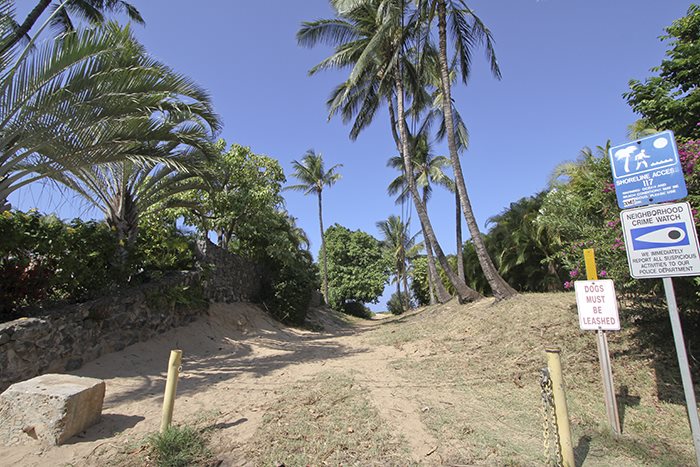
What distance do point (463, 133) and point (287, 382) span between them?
577 inches

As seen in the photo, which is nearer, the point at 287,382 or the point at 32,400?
the point at 32,400

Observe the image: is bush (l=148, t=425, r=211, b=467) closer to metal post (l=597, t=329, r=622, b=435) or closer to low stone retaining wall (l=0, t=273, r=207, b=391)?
low stone retaining wall (l=0, t=273, r=207, b=391)

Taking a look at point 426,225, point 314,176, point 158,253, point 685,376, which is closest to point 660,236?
point 685,376

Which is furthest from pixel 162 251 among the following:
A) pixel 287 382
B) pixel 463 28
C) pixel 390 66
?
pixel 463 28

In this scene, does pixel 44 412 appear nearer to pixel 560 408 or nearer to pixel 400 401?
pixel 400 401

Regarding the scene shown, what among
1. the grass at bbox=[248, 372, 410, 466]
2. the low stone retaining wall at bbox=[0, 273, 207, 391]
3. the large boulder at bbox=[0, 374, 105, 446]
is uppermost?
the low stone retaining wall at bbox=[0, 273, 207, 391]

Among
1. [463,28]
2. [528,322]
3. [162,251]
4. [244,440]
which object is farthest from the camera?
[463,28]

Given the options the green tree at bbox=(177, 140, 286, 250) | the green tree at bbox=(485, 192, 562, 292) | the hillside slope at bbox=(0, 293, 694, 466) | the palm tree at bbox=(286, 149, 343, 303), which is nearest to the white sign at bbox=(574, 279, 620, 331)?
the hillside slope at bbox=(0, 293, 694, 466)

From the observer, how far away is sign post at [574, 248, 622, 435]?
12.6 feet

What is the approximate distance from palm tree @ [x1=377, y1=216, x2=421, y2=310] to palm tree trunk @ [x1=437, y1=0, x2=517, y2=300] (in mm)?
23443

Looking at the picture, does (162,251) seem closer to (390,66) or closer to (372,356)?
(372,356)

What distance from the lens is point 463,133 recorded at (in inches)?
667

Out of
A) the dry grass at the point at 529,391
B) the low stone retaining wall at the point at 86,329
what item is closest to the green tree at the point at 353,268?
the dry grass at the point at 529,391

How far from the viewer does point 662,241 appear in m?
3.25
